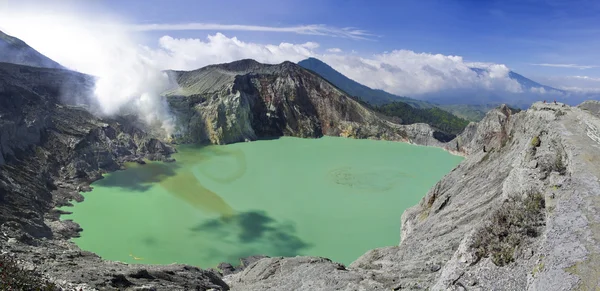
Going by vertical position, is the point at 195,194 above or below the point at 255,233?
above

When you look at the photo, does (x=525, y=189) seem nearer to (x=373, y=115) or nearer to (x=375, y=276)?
(x=375, y=276)

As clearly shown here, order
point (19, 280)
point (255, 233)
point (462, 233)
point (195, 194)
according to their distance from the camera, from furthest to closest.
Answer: point (195, 194), point (255, 233), point (462, 233), point (19, 280)

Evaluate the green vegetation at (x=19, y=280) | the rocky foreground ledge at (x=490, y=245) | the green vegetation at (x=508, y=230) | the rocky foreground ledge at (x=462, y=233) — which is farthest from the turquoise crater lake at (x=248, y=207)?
the green vegetation at (x=508, y=230)

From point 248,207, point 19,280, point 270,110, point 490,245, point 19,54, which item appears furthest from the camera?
point 19,54

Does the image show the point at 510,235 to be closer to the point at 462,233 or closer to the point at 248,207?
the point at 462,233

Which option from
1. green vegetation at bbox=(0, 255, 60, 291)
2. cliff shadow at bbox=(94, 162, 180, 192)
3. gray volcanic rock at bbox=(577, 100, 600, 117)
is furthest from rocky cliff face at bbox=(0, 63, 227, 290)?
gray volcanic rock at bbox=(577, 100, 600, 117)

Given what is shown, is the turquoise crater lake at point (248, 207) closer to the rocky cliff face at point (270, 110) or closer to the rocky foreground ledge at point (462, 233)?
the rocky foreground ledge at point (462, 233)

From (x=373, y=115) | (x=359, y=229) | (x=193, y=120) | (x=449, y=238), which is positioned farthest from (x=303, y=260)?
(x=373, y=115)

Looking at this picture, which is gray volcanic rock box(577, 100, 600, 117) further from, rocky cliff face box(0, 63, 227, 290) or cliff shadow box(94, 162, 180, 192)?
cliff shadow box(94, 162, 180, 192)

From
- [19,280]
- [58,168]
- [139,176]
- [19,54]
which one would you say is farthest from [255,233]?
[19,54]
